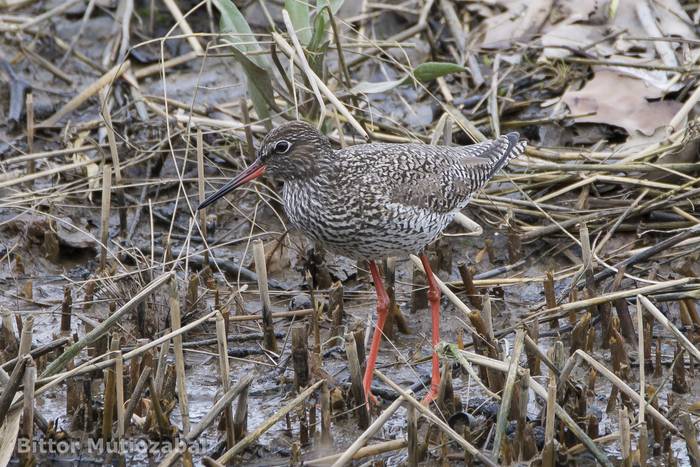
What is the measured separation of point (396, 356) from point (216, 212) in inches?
98.9

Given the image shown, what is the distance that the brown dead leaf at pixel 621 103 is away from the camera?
937 cm

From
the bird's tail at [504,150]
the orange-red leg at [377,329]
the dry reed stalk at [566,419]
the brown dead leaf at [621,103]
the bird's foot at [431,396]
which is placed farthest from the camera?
the brown dead leaf at [621,103]

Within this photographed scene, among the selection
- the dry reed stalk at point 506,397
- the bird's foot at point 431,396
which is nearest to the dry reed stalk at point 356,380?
the bird's foot at point 431,396

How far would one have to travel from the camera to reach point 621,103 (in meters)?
9.58

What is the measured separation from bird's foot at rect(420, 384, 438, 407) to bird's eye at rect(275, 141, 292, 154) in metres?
1.85

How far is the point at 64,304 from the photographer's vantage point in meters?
7.48

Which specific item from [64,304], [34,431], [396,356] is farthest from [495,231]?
[34,431]

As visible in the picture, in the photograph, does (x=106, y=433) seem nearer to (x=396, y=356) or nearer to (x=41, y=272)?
(x=396, y=356)

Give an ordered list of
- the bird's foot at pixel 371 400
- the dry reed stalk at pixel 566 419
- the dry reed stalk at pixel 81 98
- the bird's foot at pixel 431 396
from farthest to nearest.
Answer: the dry reed stalk at pixel 81 98 → the bird's foot at pixel 371 400 → the bird's foot at pixel 431 396 → the dry reed stalk at pixel 566 419

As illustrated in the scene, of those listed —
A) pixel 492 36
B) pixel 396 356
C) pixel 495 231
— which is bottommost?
pixel 396 356

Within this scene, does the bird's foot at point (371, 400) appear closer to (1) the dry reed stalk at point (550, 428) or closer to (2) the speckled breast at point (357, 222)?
(2) the speckled breast at point (357, 222)

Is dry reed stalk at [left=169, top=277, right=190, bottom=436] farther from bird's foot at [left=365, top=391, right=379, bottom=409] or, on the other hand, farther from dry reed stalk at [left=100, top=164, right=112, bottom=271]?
dry reed stalk at [left=100, top=164, right=112, bottom=271]

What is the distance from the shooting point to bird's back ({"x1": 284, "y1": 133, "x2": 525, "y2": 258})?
675 centimetres

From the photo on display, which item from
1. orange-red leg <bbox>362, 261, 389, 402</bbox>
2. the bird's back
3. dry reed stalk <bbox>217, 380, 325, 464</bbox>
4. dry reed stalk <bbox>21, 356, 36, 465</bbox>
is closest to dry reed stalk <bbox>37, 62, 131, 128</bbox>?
the bird's back
